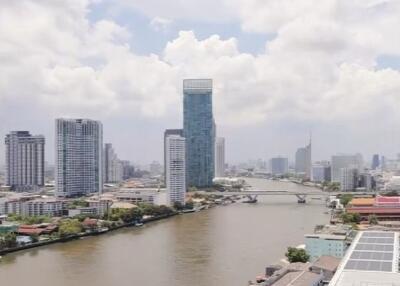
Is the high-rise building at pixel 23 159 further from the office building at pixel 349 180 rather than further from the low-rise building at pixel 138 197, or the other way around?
the office building at pixel 349 180

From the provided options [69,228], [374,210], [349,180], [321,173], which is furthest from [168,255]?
[321,173]

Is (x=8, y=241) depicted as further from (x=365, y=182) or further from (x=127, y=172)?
(x=127, y=172)

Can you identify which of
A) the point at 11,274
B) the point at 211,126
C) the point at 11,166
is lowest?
the point at 11,274

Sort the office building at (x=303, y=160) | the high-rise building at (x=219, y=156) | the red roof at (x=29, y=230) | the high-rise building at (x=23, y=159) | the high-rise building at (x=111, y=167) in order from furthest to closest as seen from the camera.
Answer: the office building at (x=303, y=160) → the high-rise building at (x=219, y=156) → the high-rise building at (x=111, y=167) → the high-rise building at (x=23, y=159) → the red roof at (x=29, y=230)

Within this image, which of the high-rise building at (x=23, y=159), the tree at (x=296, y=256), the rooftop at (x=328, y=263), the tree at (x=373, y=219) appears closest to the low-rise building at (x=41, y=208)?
the tree at (x=373, y=219)

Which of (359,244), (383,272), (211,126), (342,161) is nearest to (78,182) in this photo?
(211,126)

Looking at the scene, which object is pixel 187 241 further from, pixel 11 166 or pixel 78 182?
pixel 11 166
